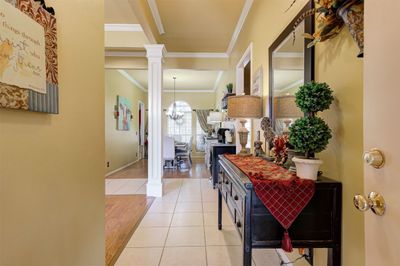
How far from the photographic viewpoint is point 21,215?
2.70 ft

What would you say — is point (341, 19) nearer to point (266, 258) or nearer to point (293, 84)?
point (293, 84)

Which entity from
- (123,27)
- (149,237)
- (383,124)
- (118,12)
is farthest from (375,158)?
(123,27)

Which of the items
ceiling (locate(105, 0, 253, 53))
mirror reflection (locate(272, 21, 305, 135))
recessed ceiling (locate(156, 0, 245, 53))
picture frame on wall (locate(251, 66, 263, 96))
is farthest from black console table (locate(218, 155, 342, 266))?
recessed ceiling (locate(156, 0, 245, 53))

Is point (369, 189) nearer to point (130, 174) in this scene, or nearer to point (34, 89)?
point (34, 89)

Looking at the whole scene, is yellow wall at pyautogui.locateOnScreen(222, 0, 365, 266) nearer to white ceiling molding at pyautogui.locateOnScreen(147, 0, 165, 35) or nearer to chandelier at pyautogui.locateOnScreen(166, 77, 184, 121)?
white ceiling molding at pyautogui.locateOnScreen(147, 0, 165, 35)

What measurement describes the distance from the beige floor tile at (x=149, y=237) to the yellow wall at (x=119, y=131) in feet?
11.4

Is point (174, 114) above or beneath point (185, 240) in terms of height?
above

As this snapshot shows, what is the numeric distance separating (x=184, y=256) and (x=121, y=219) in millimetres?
1182

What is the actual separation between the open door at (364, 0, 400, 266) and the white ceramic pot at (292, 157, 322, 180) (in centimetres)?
45

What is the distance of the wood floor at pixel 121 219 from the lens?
2.20 m

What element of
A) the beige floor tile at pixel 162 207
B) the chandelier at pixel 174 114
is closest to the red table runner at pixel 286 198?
the beige floor tile at pixel 162 207

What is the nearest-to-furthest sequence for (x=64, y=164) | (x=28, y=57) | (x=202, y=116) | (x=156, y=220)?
(x=28, y=57)
(x=64, y=164)
(x=156, y=220)
(x=202, y=116)

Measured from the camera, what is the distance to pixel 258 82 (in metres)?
2.65

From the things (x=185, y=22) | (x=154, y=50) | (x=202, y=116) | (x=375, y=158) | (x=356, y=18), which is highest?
(x=185, y=22)
